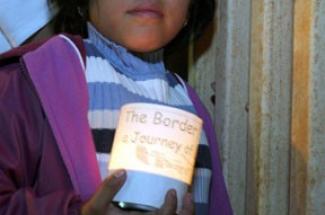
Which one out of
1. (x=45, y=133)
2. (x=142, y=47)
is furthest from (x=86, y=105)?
(x=142, y=47)

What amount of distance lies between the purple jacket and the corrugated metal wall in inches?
13.0

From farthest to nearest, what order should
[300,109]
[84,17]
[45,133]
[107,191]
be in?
[84,17], [300,109], [45,133], [107,191]

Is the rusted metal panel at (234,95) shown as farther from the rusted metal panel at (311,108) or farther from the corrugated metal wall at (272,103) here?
the rusted metal panel at (311,108)

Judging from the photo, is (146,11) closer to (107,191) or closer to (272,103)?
(272,103)

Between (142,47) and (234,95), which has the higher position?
(142,47)

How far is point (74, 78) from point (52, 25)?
361 mm

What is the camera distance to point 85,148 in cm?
Result: 97

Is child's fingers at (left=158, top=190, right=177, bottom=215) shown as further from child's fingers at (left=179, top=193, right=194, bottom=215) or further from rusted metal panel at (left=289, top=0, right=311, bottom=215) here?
rusted metal panel at (left=289, top=0, right=311, bottom=215)

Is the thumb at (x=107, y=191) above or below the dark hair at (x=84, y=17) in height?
below

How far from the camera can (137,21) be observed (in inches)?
43.8

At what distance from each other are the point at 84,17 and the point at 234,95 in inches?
12.6

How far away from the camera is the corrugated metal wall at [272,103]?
106 cm

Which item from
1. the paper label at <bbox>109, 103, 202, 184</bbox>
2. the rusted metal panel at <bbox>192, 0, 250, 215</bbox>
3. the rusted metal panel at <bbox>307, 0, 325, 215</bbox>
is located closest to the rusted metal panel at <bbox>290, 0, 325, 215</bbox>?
the rusted metal panel at <bbox>307, 0, 325, 215</bbox>

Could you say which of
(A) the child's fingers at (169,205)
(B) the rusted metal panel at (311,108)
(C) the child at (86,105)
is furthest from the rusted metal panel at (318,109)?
(A) the child's fingers at (169,205)
